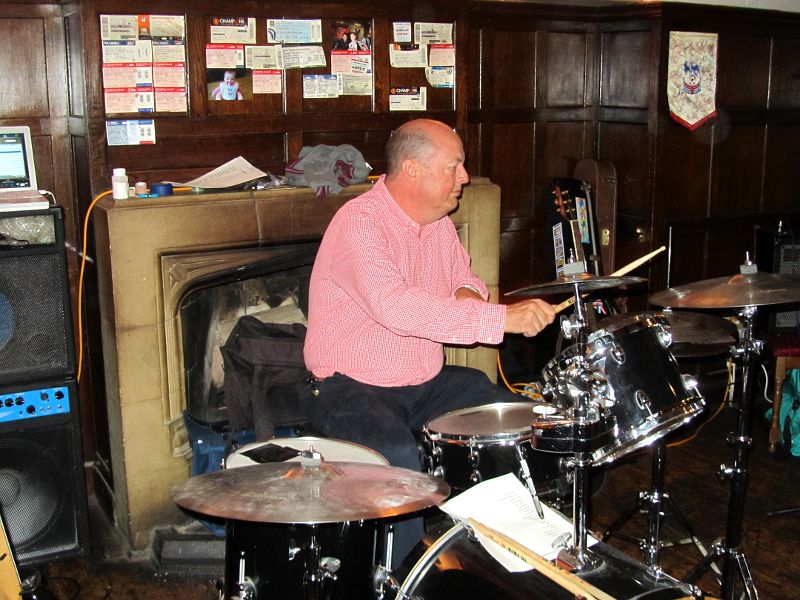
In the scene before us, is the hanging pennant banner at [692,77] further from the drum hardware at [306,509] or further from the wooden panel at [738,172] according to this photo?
the drum hardware at [306,509]

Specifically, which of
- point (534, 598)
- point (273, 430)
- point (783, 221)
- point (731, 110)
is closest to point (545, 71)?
point (731, 110)

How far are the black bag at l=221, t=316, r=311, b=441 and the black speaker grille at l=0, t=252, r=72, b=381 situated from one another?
0.60m

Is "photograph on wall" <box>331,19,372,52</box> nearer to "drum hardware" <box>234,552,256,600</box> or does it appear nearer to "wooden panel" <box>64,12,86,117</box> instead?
"wooden panel" <box>64,12,86,117</box>

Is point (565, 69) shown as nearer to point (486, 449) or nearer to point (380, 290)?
point (380, 290)

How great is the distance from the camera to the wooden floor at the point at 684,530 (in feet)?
10.6

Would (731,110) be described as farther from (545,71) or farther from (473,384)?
(473,384)

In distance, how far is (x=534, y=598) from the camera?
1.96 m

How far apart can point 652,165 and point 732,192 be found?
24.7 inches

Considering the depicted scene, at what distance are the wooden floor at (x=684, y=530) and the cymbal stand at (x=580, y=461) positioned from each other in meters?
1.23

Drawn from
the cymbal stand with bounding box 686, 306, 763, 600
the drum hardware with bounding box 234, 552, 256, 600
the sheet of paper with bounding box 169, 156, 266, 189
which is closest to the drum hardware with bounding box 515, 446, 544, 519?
the drum hardware with bounding box 234, 552, 256, 600

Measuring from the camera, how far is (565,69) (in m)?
4.75

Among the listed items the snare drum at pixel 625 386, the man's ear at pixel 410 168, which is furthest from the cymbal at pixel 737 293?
the man's ear at pixel 410 168

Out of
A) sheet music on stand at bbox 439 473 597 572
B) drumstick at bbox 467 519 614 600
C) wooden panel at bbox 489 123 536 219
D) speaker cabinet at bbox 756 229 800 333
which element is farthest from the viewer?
speaker cabinet at bbox 756 229 800 333

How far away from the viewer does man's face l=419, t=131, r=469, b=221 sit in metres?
3.14
